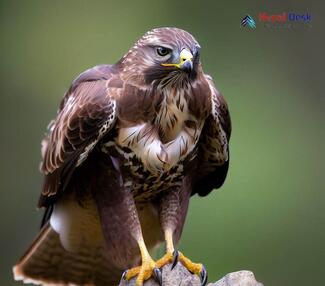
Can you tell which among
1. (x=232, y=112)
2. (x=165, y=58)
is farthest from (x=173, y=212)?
(x=232, y=112)

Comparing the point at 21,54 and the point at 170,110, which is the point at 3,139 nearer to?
the point at 21,54

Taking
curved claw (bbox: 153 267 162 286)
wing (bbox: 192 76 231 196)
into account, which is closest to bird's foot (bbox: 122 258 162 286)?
curved claw (bbox: 153 267 162 286)

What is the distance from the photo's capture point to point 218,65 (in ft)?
21.5

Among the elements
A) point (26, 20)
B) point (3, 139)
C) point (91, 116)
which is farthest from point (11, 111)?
point (91, 116)

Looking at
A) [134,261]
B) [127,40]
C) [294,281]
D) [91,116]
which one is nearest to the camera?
[91,116]

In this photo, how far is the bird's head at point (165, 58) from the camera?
4359mm

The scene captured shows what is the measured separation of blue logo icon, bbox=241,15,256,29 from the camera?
6270 mm

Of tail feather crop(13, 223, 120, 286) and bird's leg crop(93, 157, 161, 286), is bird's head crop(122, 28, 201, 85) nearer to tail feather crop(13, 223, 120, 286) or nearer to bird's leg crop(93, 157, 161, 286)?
bird's leg crop(93, 157, 161, 286)

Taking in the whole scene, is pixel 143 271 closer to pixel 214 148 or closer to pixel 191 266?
pixel 191 266

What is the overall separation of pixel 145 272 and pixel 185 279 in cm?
18

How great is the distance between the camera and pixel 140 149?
15.1 feet

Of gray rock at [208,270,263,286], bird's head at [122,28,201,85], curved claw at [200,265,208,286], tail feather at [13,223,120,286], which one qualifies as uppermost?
bird's head at [122,28,201,85]

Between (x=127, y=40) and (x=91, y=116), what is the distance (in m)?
2.50

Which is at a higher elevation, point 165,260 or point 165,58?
point 165,58
